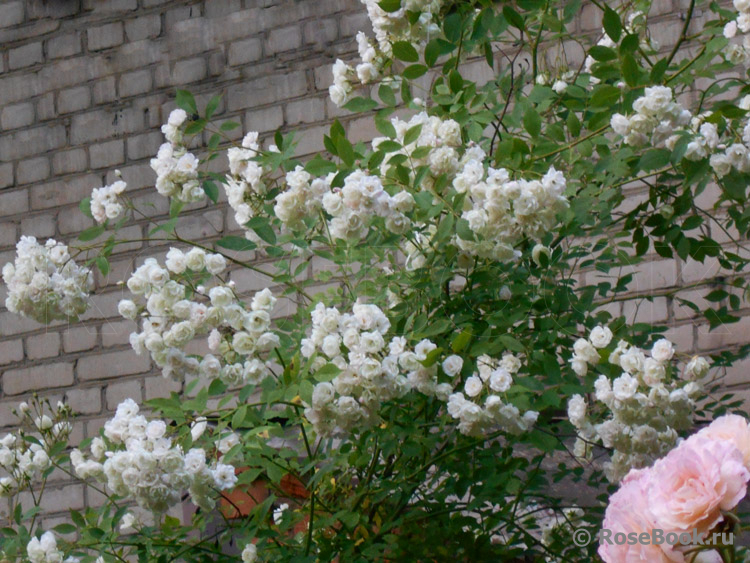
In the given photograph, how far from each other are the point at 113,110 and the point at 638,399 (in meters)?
2.31

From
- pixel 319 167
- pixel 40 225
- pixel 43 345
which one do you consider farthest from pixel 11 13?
pixel 319 167

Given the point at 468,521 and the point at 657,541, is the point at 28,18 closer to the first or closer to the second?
the point at 468,521

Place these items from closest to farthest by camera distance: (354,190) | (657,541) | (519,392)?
(657,541), (354,190), (519,392)

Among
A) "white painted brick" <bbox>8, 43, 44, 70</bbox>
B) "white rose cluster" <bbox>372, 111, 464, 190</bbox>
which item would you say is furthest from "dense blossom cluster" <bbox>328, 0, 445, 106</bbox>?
"white painted brick" <bbox>8, 43, 44, 70</bbox>

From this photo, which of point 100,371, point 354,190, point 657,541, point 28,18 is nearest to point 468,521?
point 354,190

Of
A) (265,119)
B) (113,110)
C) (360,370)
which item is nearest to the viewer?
(360,370)

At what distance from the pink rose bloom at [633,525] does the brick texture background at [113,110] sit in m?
2.09

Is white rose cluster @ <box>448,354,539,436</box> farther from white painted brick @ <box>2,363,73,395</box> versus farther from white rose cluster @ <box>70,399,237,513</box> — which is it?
white painted brick @ <box>2,363,73,395</box>

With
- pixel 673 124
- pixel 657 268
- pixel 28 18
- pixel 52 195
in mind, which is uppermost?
pixel 673 124

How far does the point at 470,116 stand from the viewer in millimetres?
1513

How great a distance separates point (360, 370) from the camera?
1239 millimetres

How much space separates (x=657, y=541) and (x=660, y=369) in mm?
659

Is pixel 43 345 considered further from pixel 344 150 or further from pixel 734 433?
pixel 734 433

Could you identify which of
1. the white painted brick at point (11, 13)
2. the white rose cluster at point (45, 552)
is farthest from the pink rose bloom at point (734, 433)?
the white painted brick at point (11, 13)
